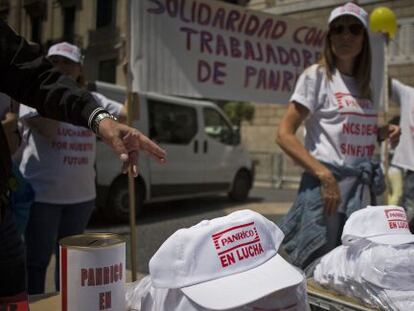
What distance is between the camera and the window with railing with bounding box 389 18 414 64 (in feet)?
18.2

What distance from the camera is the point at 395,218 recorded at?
5.34 ft

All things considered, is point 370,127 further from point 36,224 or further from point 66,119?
point 36,224

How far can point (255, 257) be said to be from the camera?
1.04 meters

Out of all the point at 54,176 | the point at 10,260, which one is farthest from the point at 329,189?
the point at 54,176

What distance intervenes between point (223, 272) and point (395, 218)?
86 cm

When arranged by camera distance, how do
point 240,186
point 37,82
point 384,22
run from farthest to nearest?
point 240,186, point 384,22, point 37,82

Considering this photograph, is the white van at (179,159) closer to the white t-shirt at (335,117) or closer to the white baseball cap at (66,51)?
the white baseball cap at (66,51)

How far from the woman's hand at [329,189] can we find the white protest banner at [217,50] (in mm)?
1251

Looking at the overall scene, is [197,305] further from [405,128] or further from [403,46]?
[403,46]

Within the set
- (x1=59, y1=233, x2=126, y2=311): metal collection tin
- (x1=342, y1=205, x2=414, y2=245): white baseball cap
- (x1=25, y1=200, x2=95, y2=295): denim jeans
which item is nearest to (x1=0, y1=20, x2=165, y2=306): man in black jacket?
(x1=59, y1=233, x2=126, y2=311): metal collection tin

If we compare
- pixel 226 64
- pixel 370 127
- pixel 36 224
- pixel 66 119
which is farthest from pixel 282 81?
pixel 66 119

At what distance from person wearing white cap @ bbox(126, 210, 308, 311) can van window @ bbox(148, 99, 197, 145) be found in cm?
628

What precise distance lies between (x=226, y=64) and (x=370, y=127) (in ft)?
4.89

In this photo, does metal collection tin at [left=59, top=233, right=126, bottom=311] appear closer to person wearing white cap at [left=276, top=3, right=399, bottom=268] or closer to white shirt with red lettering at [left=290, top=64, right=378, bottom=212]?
person wearing white cap at [left=276, top=3, right=399, bottom=268]
